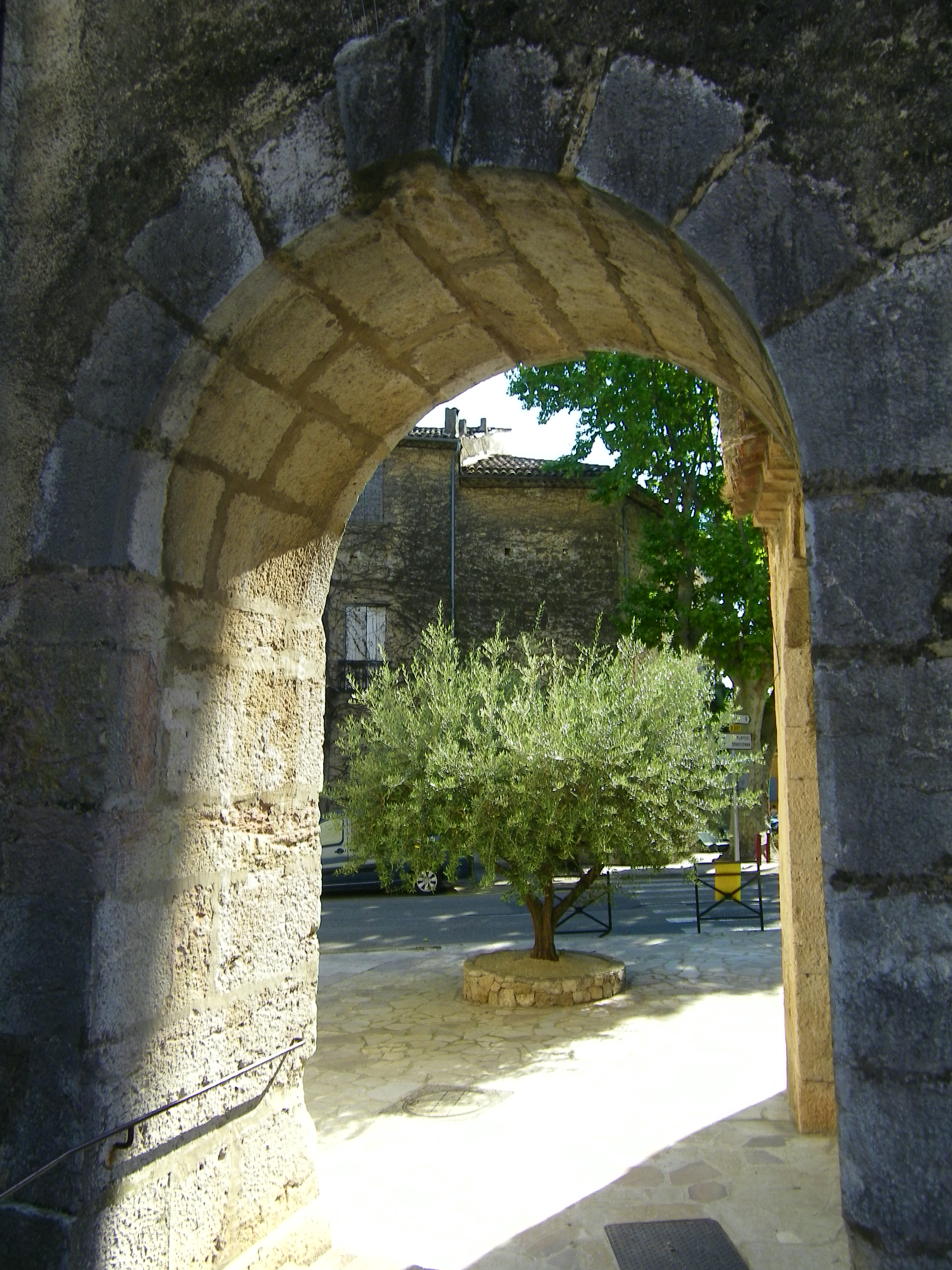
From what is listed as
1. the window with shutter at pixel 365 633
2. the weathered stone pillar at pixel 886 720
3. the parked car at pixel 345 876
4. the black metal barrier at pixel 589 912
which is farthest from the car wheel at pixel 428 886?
the weathered stone pillar at pixel 886 720

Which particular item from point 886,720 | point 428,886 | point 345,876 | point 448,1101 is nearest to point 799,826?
point 448,1101

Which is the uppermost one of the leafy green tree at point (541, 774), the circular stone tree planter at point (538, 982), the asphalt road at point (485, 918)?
the leafy green tree at point (541, 774)

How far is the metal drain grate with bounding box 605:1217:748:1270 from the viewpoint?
10.1 ft

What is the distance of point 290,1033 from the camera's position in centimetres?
285

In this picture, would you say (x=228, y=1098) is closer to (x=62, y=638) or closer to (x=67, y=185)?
(x=62, y=638)

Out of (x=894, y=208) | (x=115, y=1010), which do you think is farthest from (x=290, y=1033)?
(x=894, y=208)

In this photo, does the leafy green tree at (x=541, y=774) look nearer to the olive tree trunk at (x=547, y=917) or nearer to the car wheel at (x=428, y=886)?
the olive tree trunk at (x=547, y=917)

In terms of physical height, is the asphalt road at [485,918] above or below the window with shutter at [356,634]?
below

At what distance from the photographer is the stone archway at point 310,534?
1.64 metres

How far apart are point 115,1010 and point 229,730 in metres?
0.78

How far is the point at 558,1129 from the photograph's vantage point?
4453 millimetres

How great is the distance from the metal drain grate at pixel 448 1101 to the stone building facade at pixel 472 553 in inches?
557

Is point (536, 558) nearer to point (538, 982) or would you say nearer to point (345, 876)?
point (345, 876)

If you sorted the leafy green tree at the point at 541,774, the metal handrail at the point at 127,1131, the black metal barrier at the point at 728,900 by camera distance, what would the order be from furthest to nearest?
1. the black metal barrier at the point at 728,900
2. the leafy green tree at the point at 541,774
3. the metal handrail at the point at 127,1131
